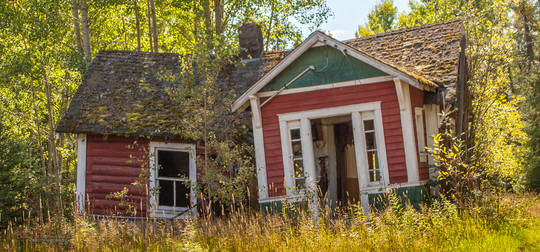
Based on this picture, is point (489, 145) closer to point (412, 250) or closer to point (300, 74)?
point (300, 74)

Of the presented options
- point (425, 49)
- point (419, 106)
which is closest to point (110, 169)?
point (419, 106)

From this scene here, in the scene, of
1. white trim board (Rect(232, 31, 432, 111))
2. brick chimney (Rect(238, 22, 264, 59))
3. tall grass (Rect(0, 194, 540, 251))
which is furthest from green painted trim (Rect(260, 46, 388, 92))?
brick chimney (Rect(238, 22, 264, 59))

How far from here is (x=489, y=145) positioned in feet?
41.5

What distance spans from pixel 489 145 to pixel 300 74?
4.29m

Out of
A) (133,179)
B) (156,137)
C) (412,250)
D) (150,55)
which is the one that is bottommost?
(412,250)

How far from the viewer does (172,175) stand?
1527cm

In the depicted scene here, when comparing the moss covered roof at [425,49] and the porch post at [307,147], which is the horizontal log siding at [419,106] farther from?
the porch post at [307,147]

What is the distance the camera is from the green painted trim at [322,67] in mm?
12455

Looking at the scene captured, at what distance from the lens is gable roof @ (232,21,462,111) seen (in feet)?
39.8

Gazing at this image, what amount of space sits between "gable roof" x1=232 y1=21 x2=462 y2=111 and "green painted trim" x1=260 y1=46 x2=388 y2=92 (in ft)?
0.55

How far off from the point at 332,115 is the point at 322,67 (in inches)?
41.5

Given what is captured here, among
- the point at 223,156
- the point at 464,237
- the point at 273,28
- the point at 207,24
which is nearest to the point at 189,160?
the point at 223,156

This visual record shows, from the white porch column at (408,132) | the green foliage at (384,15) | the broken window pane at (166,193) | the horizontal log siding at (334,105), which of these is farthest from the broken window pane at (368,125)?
the green foliage at (384,15)

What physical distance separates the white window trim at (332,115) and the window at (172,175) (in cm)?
359
